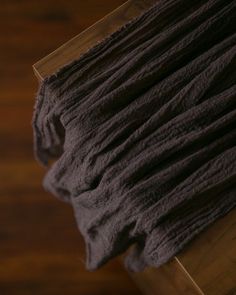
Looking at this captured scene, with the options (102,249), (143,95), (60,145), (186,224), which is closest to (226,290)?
(186,224)

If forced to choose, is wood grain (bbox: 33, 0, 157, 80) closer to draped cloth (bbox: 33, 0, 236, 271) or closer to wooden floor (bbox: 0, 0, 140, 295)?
draped cloth (bbox: 33, 0, 236, 271)

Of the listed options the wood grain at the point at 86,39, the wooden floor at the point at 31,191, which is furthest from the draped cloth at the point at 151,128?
the wooden floor at the point at 31,191

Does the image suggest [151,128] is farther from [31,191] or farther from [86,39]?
[31,191]

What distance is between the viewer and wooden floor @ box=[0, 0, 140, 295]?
116 cm

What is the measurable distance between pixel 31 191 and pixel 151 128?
578mm

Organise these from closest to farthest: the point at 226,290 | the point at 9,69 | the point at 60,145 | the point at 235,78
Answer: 1. the point at 226,290
2. the point at 235,78
3. the point at 60,145
4. the point at 9,69

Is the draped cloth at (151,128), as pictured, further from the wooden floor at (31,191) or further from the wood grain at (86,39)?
the wooden floor at (31,191)

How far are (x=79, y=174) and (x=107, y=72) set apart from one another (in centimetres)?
17

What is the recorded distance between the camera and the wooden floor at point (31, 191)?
3.82 feet

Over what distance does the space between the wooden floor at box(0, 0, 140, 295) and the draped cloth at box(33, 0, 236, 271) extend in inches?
12.6

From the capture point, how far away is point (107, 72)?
82 centimetres

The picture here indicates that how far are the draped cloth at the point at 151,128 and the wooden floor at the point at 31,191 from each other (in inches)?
12.6

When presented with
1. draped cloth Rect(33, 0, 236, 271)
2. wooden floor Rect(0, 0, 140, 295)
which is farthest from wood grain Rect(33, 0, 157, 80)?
wooden floor Rect(0, 0, 140, 295)

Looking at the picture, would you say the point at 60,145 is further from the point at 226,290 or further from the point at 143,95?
the point at 226,290
